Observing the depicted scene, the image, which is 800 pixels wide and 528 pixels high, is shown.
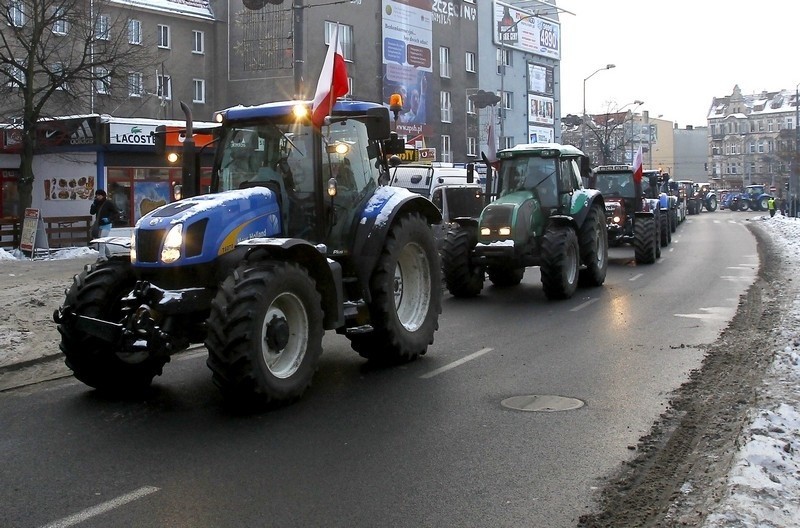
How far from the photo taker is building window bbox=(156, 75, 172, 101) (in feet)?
130

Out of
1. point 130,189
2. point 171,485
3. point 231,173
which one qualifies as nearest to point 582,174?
point 231,173

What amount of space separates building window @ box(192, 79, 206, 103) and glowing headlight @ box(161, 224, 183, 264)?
36.2m

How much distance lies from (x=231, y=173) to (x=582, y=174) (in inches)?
372

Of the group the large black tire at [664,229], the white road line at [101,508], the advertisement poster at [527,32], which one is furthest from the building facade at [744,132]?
the white road line at [101,508]

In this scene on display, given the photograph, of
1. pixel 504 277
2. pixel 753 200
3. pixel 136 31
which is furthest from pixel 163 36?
pixel 753 200

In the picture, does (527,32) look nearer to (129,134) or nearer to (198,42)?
(198,42)

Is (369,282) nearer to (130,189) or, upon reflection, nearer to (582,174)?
(582,174)

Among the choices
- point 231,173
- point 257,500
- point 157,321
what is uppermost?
point 231,173

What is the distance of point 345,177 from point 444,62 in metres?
46.9

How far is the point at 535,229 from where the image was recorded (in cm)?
1528

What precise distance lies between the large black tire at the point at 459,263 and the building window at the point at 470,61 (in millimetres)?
43559

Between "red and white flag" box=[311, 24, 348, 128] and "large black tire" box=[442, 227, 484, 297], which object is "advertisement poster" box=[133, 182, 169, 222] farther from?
"red and white flag" box=[311, 24, 348, 128]

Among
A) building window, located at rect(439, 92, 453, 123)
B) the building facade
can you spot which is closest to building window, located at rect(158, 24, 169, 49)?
building window, located at rect(439, 92, 453, 123)

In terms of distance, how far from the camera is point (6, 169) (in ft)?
95.2
